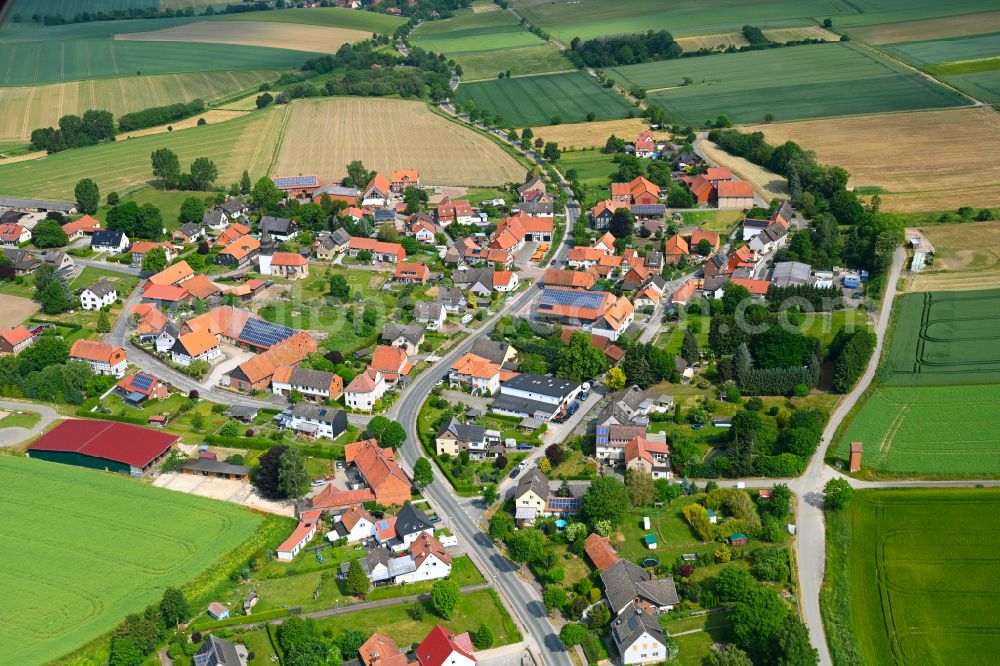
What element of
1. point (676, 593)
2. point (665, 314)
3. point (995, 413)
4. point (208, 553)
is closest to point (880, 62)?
point (665, 314)

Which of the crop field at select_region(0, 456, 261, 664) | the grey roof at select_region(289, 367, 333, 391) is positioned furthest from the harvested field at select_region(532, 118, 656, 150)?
the crop field at select_region(0, 456, 261, 664)

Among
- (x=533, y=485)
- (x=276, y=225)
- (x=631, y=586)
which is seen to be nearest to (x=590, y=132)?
(x=276, y=225)

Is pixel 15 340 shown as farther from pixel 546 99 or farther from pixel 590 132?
pixel 546 99

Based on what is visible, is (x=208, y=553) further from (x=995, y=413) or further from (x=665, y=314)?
(x=995, y=413)

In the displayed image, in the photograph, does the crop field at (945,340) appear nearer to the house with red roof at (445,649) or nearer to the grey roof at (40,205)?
the house with red roof at (445,649)

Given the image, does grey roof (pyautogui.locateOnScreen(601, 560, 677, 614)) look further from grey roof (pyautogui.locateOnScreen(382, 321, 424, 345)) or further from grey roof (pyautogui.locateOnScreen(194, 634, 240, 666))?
grey roof (pyautogui.locateOnScreen(382, 321, 424, 345))

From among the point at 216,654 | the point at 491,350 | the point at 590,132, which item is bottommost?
the point at 216,654
